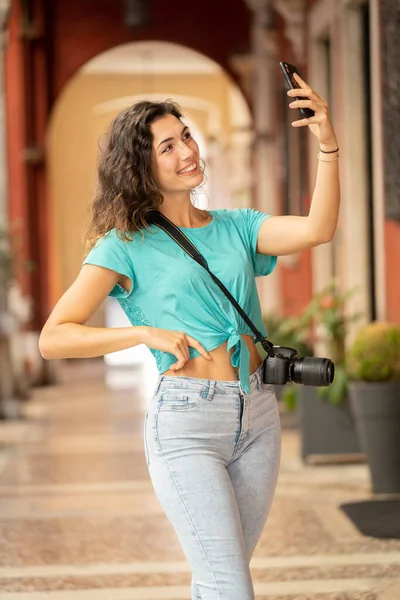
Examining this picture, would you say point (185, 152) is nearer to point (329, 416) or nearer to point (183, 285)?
point (183, 285)

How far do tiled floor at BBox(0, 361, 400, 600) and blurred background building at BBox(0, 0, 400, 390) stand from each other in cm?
141

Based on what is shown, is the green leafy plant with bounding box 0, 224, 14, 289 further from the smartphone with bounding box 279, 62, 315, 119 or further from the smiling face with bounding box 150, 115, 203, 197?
the smartphone with bounding box 279, 62, 315, 119

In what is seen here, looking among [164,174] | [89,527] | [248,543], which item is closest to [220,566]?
[248,543]

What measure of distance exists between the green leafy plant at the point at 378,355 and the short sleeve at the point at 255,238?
2.97m

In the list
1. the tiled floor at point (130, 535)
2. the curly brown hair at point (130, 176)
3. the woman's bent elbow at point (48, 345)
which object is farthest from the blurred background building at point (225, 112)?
the tiled floor at point (130, 535)

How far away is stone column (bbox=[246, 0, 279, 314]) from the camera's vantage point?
11.8 meters

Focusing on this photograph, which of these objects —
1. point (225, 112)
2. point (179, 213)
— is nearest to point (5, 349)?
point (179, 213)

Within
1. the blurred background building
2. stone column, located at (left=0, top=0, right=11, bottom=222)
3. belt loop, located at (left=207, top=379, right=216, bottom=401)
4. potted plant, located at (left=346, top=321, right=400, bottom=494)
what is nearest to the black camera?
belt loop, located at (left=207, top=379, right=216, bottom=401)

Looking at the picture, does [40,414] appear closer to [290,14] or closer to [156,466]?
[290,14]

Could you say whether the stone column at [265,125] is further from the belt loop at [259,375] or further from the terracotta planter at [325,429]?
the belt loop at [259,375]

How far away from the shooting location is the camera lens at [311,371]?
8.25ft

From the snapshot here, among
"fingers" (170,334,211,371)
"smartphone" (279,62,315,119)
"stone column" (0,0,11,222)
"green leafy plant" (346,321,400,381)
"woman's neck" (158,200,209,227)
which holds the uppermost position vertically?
"stone column" (0,0,11,222)

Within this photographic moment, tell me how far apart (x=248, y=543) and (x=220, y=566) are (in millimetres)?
254

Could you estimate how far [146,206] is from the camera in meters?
2.50
